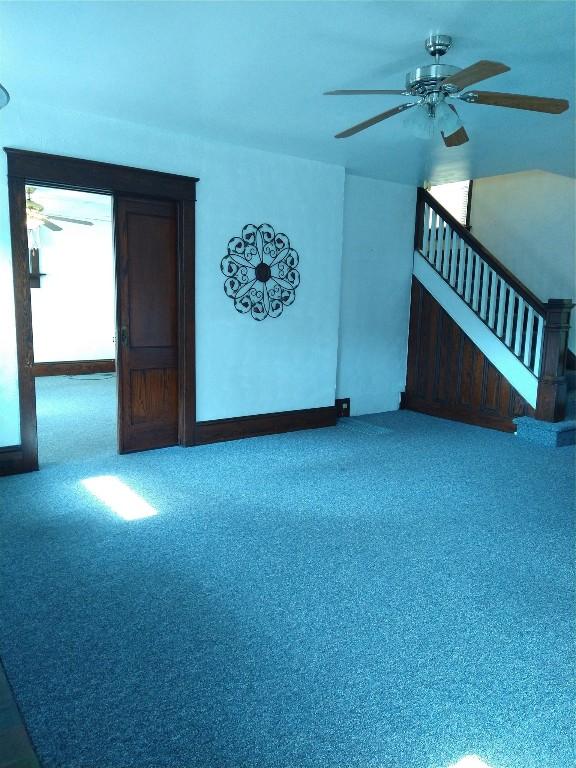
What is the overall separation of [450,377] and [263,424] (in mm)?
2325

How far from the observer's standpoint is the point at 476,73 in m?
2.38

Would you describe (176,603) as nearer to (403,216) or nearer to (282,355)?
(282,355)

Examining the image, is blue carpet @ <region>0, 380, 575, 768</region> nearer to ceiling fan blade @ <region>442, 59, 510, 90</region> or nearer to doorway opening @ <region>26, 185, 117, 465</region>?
ceiling fan blade @ <region>442, 59, 510, 90</region>

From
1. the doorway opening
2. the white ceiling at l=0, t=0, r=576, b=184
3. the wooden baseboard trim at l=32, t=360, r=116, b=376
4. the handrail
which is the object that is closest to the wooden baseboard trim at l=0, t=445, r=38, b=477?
the white ceiling at l=0, t=0, r=576, b=184

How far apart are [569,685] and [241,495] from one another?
7.29ft

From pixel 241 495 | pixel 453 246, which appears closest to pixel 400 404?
pixel 453 246

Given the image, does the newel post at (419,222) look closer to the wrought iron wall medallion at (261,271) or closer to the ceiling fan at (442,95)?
the wrought iron wall medallion at (261,271)

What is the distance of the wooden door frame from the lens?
12.6ft

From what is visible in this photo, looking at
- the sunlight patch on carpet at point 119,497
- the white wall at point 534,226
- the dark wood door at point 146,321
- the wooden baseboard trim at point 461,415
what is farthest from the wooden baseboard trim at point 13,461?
the white wall at point 534,226

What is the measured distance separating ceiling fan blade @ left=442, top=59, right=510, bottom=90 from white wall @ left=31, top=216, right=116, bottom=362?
284 inches

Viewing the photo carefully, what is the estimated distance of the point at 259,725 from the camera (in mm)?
1708

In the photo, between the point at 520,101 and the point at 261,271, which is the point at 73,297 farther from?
the point at 520,101

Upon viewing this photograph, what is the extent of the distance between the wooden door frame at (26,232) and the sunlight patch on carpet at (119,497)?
62 cm

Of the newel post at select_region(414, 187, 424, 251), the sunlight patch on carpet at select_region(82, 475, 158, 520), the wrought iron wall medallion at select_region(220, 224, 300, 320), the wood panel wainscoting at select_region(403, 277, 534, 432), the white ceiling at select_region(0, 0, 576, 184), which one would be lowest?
the sunlight patch on carpet at select_region(82, 475, 158, 520)
